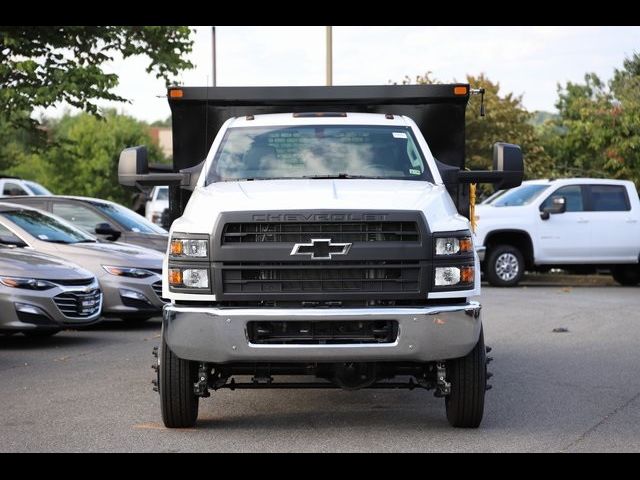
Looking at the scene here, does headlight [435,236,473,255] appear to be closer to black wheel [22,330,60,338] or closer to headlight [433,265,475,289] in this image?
headlight [433,265,475,289]

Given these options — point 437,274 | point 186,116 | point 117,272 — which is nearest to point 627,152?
point 117,272

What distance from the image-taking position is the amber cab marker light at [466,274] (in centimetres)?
776

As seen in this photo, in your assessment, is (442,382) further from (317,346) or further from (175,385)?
(175,385)

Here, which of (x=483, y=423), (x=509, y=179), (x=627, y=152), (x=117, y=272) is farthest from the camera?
(x=627, y=152)

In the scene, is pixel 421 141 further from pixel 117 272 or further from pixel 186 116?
pixel 117 272

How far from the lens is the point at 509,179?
360 inches

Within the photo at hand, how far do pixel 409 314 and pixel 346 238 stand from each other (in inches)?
23.9

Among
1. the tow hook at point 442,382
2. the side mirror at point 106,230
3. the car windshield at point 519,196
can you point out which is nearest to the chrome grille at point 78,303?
the side mirror at point 106,230

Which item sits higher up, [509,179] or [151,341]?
[509,179]

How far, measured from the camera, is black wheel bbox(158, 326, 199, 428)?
7.95 m

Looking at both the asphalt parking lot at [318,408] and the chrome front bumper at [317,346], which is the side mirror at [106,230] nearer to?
the asphalt parking lot at [318,408]

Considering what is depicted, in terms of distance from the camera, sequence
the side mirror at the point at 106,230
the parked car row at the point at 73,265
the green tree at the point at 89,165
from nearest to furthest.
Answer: the parked car row at the point at 73,265 < the side mirror at the point at 106,230 < the green tree at the point at 89,165

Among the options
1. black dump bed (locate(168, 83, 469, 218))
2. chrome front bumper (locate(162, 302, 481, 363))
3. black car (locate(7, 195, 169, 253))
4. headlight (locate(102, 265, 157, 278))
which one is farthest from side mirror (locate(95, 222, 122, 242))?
chrome front bumper (locate(162, 302, 481, 363))

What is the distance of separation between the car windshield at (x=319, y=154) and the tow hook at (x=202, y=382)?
1.61m
